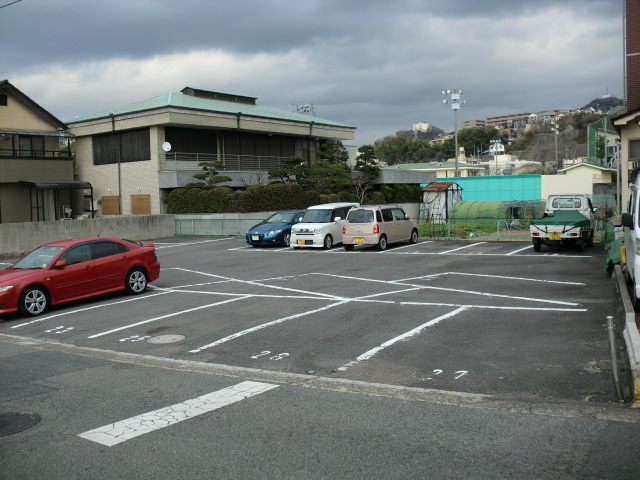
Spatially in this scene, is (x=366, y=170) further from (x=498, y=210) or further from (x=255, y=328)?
(x=255, y=328)

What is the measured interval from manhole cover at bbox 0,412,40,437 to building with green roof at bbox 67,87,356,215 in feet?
108

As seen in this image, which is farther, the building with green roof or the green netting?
the building with green roof

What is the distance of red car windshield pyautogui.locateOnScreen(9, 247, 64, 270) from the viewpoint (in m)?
14.6

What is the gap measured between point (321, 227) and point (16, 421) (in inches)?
755

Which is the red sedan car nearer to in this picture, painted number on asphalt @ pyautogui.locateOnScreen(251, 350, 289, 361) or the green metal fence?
painted number on asphalt @ pyautogui.locateOnScreen(251, 350, 289, 361)

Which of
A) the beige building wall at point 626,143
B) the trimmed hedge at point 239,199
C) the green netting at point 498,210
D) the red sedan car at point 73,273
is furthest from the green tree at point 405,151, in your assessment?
the red sedan car at point 73,273

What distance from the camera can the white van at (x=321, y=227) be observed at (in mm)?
25203

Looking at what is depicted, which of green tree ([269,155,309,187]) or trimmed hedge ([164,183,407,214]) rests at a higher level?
green tree ([269,155,309,187])

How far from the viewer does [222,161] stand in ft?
141

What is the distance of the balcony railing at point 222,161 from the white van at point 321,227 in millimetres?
16002

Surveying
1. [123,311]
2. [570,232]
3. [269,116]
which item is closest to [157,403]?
[123,311]

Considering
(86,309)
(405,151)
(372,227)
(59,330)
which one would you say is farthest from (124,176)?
(405,151)

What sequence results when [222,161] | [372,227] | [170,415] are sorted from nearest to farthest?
[170,415], [372,227], [222,161]

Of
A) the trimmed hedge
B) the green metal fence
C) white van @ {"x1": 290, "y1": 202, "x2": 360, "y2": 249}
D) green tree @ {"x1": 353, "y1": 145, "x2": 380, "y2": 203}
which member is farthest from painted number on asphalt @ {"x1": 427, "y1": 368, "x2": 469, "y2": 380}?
green tree @ {"x1": 353, "y1": 145, "x2": 380, "y2": 203}
